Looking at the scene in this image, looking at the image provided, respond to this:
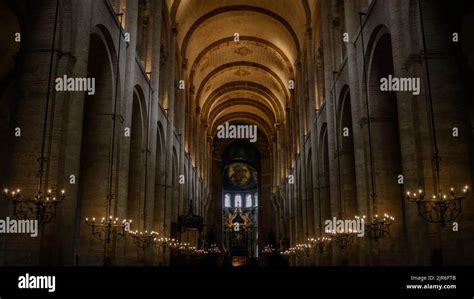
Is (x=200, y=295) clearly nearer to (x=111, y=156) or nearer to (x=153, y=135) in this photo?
(x=111, y=156)

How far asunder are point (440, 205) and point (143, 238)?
45.2 feet

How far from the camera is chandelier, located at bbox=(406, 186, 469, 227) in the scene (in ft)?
37.5

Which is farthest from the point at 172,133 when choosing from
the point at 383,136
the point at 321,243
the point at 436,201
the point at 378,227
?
the point at 436,201

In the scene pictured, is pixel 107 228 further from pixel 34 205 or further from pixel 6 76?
pixel 6 76

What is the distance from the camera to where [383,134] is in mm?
17812

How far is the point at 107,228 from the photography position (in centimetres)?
1669

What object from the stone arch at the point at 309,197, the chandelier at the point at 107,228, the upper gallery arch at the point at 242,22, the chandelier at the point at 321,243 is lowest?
the chandelier at the point at 321,243

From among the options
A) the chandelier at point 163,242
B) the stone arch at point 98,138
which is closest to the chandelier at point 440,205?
the stone arch at point 98,138

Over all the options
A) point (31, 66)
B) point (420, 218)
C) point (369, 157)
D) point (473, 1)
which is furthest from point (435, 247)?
point (31, 66)

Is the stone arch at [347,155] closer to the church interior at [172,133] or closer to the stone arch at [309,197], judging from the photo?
the church interior at [172,133]

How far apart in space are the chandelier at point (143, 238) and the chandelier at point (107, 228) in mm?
2507

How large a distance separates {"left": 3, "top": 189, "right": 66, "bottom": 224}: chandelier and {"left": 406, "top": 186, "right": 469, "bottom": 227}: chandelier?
8842 millimetres

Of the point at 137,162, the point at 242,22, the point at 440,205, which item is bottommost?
the point at 440,205

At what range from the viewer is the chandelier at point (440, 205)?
37.5ft
